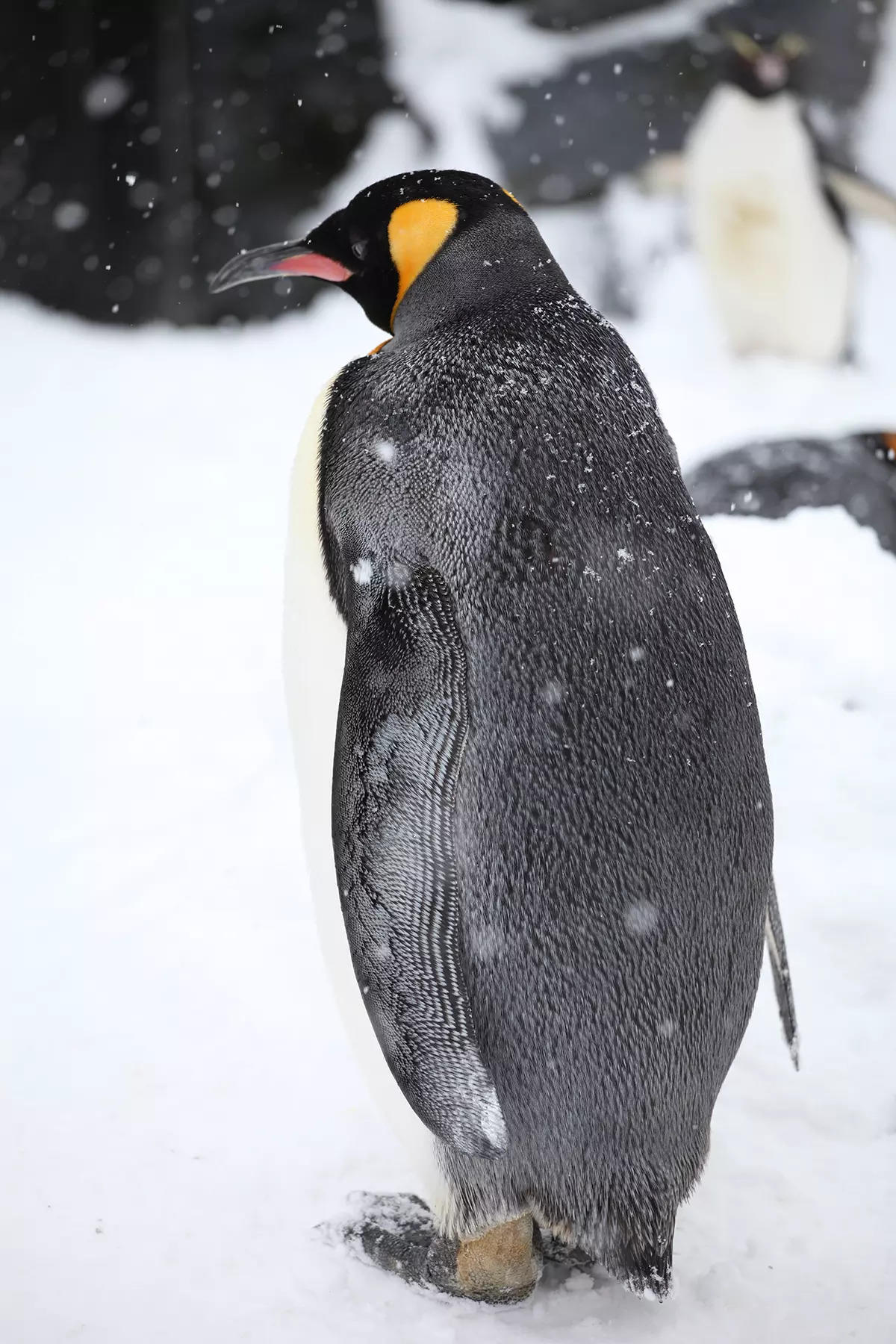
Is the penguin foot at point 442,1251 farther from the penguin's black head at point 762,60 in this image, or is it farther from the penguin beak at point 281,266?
the penguin's black head at point 762,60

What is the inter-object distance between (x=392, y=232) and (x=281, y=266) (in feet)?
0.50

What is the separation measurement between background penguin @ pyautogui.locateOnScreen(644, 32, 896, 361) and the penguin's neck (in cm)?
210

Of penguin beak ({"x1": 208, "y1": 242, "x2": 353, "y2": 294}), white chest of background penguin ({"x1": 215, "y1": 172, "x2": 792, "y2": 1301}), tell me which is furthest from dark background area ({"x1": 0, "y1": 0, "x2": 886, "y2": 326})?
white chest of background penguin ({"x1": 215, "y1": 172, "x2": 792, "y2": 1301})

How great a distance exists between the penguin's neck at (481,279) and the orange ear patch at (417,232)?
1 centimetres

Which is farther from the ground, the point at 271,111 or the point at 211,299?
the point at 271,111

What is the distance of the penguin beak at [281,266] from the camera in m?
1.15

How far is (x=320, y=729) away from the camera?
1055 mm

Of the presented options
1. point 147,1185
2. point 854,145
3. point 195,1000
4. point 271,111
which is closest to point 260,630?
point 195,1000

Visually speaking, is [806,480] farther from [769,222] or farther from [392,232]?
[392,232]

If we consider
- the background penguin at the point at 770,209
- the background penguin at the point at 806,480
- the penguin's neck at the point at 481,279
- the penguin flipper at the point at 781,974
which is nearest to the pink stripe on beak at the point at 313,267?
the penguin's neck at the point at 481,279

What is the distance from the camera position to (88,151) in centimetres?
301

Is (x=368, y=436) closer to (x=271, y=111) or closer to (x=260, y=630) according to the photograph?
(x=260, y=630)

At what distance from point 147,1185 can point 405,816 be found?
1.88ft

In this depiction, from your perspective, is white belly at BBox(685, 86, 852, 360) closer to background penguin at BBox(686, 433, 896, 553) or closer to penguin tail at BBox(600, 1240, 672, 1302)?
background penguin at BBox(686, 433, 896, 553)
